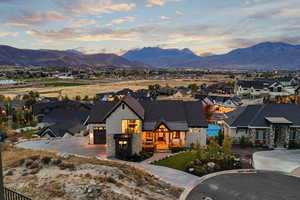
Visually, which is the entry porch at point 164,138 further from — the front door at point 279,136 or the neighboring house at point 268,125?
the front door at point 279,136

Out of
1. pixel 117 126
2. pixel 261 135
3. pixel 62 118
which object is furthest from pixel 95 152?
pixel 62 118

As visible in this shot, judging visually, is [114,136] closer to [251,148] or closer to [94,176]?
[94,176]

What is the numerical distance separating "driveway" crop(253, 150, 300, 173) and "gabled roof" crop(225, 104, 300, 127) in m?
4.10

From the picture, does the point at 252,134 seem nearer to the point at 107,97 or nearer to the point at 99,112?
the point at 99,112

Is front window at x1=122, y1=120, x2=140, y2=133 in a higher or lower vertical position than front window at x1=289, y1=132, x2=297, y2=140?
higher

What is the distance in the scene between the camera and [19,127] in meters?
55.3

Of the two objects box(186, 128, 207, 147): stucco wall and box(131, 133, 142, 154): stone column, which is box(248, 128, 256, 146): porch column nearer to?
box(186, 128, 207, 147): stucco wall

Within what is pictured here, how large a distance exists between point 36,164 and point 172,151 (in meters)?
15.8

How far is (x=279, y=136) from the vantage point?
94.6ft

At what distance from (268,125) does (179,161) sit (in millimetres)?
12770

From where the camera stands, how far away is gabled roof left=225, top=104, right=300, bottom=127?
2981 cm

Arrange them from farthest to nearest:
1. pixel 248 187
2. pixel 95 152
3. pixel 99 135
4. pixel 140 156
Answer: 1. pixel 99 135
2. pixel 95 152
3. pixel 140 156
4. pixel 248 187

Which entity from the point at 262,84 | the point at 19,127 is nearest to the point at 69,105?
the point at 19,127

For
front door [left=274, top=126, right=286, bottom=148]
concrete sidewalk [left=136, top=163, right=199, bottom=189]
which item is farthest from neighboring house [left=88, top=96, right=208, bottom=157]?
front door [left=274, top=126, right=286, bottom=148]
